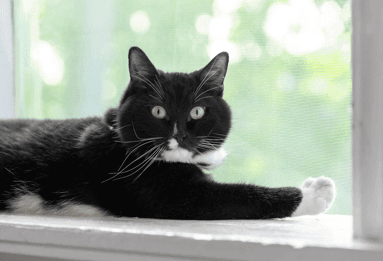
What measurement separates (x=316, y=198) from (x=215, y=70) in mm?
488

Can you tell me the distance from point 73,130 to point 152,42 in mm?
547

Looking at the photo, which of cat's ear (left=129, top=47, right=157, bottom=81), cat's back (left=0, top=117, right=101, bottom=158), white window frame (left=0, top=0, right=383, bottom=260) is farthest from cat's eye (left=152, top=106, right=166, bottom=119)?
white window frame (left=0, top=0, right=383, bottom=260)

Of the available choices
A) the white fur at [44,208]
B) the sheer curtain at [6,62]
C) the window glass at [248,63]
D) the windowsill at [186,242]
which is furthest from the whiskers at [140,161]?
the sheer curtain at [6,62]

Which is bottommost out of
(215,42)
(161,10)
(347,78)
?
(347,78)

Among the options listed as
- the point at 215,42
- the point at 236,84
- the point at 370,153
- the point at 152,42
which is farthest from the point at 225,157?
the point at 370,153

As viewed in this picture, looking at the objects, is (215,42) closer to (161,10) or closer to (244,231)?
(161,10)

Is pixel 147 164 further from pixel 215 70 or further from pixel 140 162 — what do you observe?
pixel 215 70

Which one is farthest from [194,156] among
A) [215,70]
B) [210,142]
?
[215,70]

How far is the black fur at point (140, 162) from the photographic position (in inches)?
41.4

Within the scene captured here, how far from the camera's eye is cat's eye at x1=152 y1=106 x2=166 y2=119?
3.75ft

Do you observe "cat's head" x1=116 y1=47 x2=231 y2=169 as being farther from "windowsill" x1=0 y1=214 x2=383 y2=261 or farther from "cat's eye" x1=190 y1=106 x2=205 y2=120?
"windowsill" x1=0 y1=214 x2=383 y2=261

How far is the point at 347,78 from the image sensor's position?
1.35 meters

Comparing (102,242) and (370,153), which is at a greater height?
(370,153)

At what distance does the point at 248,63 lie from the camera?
148 cm
